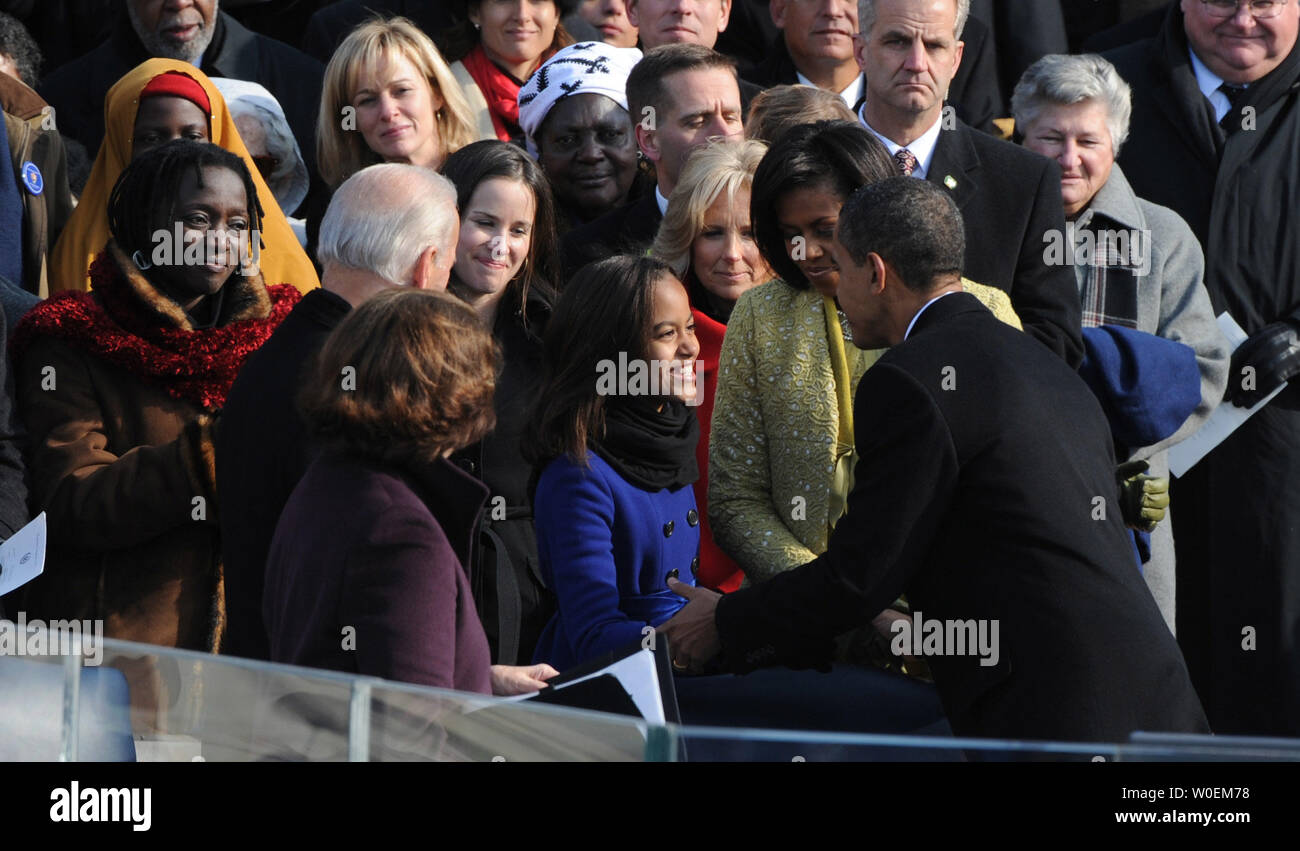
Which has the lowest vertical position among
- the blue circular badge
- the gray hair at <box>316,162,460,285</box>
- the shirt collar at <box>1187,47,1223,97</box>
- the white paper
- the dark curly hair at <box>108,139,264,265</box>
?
the white paper

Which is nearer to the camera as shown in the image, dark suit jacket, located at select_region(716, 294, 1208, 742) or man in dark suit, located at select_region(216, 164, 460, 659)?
dark suit jacket, located at select_region(716, 294, 1208, 742)

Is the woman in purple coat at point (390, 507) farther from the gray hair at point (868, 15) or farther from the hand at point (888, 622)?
the gray hair at point (868, 15)

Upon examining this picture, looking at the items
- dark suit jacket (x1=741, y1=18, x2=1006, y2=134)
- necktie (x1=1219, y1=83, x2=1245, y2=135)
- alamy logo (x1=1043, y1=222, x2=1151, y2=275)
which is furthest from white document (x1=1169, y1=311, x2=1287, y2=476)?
dark suit jacket (x1=741, y1=18, x2=1006, y2=134)

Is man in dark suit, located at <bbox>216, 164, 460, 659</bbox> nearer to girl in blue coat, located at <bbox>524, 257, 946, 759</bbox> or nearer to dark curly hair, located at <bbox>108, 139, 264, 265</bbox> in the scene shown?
girl in blue coat, located at <bbox>524, 257, 946, 759</bbox>

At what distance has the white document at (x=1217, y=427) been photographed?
17.5 feet

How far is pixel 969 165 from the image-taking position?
470 centimetres

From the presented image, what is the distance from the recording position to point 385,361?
9.64 ft

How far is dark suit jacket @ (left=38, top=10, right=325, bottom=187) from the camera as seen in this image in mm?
6254

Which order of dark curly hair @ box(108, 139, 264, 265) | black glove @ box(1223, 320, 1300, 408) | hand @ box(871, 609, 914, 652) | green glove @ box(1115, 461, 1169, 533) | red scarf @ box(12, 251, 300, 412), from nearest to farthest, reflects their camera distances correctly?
hand @ box(871, 609, 914, 652), red scarf @ box(12, 251, 300, 412), dark curly hair @ box(108, 139, 264, 265), green glove @ box(1115, 461, 1169, 533), black glove @ box(1223, 320, 1300, 408)

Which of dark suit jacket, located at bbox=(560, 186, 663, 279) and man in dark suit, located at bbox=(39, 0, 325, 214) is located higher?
man in dark suit, located at bbox=(39, 0, 325, 214)

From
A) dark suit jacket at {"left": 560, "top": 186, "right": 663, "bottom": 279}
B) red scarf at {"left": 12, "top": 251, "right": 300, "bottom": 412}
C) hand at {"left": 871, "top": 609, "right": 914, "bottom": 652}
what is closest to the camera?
hand at {"left": 871, "top": 609, "right": 914, "bottom": 652}

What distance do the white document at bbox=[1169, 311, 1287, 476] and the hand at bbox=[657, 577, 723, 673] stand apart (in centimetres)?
224

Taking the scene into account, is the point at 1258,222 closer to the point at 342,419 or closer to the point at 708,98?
the point at 708,98

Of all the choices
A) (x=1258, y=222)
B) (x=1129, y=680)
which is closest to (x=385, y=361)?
(x=1129, y=680)
